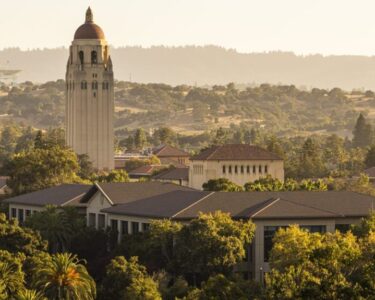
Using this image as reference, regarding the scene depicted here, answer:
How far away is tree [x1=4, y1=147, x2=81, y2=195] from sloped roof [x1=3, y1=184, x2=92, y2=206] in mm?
16882

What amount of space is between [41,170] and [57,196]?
2661cm

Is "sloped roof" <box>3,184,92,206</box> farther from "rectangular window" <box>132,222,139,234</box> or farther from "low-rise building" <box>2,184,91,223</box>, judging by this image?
"rectangular window" <box>132,222,139,234</box>

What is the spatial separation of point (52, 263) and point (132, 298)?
14.4 feet

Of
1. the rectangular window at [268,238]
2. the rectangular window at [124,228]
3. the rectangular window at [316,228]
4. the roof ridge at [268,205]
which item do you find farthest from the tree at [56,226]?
the rectangular window at [316,228]

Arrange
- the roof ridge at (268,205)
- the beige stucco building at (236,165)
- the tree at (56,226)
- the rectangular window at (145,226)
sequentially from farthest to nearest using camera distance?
the beige stucco building at (236,165) → the tree at (56,226) → the rectangular window at (145,226) → the roof ridge at (268,205)

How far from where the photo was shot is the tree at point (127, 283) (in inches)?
2943

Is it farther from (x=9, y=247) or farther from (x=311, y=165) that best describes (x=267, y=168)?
(x=9, y=247)

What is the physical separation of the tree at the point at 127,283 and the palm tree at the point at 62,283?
3517mm

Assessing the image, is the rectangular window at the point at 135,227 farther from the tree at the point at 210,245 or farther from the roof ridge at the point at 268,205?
the tree at the point at 210,245

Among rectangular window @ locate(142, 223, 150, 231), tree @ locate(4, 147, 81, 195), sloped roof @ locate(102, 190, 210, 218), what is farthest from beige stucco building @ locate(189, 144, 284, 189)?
rectangular window @ locate(142, 223, 150, 231)

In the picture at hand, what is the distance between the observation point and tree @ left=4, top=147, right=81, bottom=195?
14138cm

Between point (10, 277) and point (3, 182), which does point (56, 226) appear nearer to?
point (10, 277)

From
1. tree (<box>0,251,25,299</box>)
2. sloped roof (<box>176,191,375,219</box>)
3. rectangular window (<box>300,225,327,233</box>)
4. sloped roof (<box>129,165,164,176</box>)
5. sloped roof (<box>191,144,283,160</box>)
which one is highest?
sloped roof (<box>176,191,375,219</box>)

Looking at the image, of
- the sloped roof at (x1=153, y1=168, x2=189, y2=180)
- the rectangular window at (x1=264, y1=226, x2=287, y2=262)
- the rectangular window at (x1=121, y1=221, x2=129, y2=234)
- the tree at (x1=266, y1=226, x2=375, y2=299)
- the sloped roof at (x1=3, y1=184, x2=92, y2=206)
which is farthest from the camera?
the sloped roof at (x1=153, y1=168, x2=189, y2=180)
